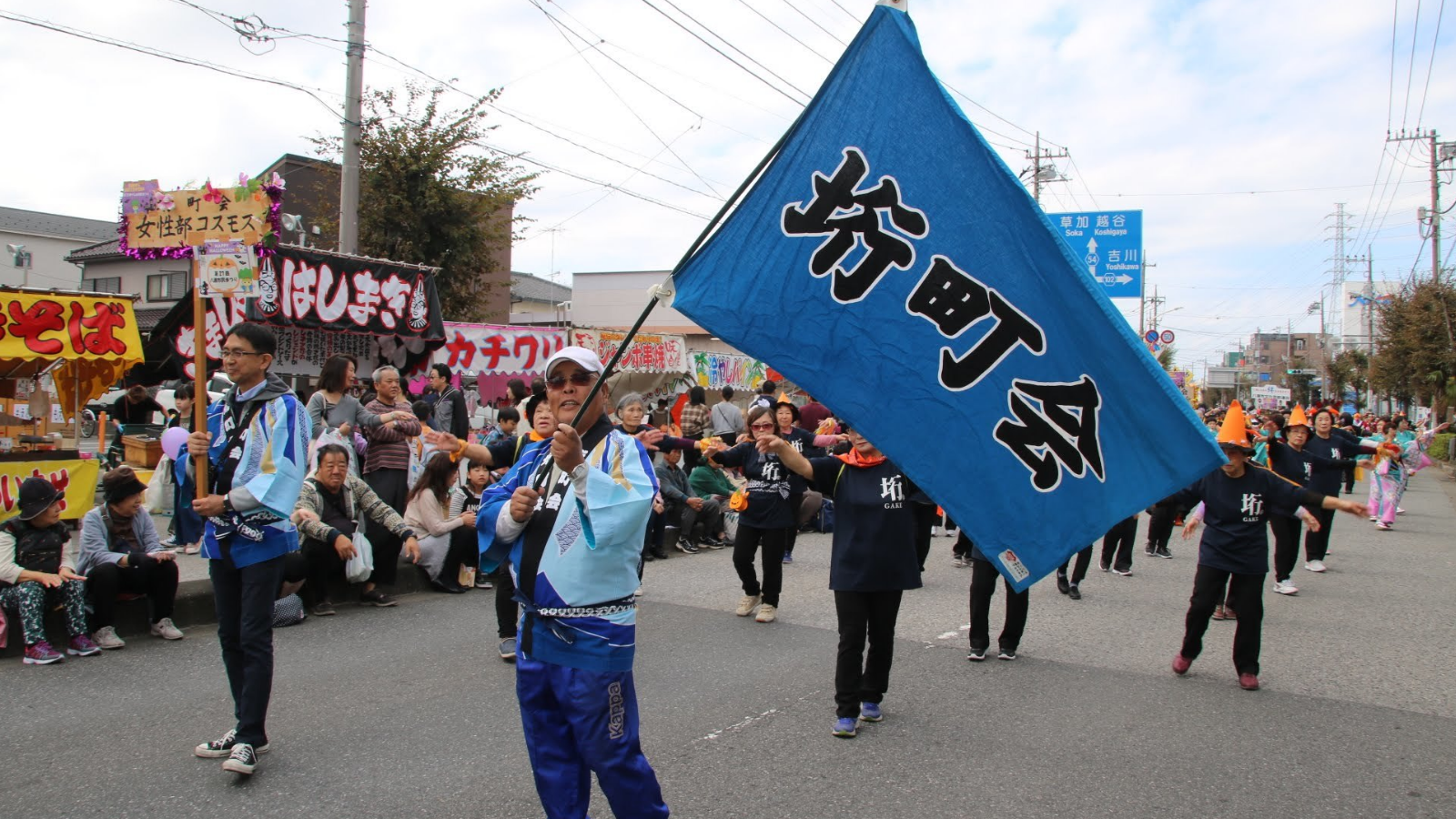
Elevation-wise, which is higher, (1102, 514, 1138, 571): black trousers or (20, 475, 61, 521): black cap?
(20, 475, 61, 521): black cap

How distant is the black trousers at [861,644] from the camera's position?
545 centimetres

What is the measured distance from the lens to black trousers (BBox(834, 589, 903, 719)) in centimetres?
545

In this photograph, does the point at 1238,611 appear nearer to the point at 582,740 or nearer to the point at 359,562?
the point at 582,740

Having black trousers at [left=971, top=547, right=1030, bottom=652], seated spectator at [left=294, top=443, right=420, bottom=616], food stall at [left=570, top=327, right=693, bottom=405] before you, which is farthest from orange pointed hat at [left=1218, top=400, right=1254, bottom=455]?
food stall at [left=570, top=327, right=693, bottom=405]

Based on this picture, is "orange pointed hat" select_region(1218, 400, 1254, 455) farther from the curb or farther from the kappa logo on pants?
the curb

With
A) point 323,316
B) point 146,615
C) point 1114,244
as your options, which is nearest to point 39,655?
point 146,615

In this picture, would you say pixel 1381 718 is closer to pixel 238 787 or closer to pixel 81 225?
pixel 238 787

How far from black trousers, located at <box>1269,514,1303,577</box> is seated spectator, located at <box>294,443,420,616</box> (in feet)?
27.9

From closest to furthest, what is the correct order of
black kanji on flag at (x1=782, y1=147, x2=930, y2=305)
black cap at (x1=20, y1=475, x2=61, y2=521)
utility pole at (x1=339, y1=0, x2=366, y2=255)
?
1. black kanji on flag at (x1=782, y1=147, x2=930, y2=305)
2. black cap at (x1=20, y1=475, x2=61, y2=521)
3. utility pole at (x1=339, y1=0, x2=366, y2=255)

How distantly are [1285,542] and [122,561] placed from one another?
1040cm

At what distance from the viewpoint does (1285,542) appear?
10.5 meters

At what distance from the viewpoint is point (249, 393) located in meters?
4.70

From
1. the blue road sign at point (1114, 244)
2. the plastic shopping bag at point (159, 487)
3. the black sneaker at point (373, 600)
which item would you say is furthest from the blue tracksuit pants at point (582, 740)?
the blue road sign at point (1114, 244)

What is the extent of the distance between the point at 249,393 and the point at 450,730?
201 cm
